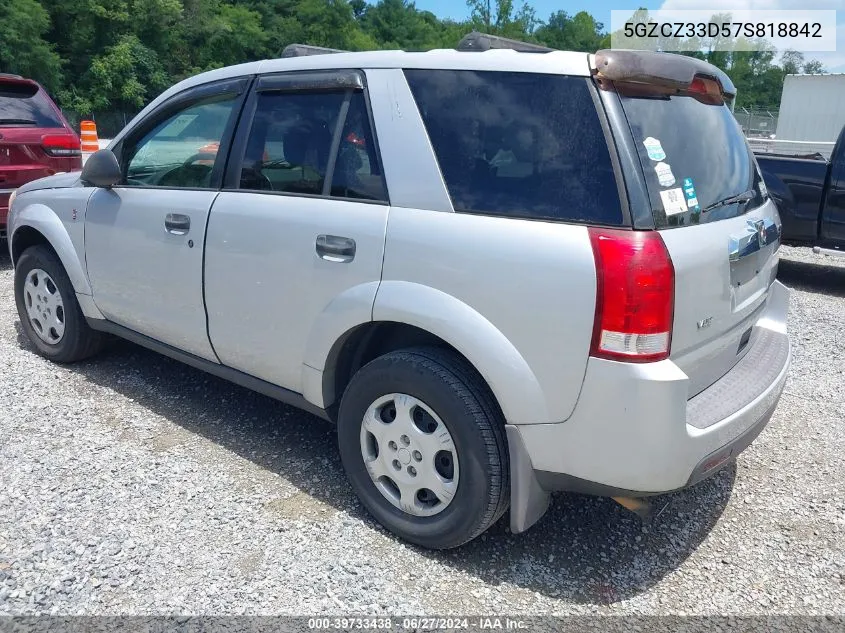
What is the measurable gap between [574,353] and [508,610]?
1001mm

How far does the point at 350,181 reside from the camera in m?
3.00

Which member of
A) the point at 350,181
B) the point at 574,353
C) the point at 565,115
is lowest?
the point at 574,353

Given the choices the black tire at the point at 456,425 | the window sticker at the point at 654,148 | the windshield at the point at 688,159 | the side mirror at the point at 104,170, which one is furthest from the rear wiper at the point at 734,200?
the side mirror at the point at 104,170

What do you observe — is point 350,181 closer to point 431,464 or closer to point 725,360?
point 431,464

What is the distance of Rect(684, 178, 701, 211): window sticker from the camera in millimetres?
2510

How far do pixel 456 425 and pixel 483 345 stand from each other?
33 centimetres

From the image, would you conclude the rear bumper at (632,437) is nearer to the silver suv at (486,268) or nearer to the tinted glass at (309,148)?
the silver suv at (486,268)

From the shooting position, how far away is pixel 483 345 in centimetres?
249

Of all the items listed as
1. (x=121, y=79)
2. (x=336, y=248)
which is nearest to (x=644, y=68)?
(x=336, y=248)

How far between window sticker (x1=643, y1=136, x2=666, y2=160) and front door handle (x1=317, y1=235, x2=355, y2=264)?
1178 mm

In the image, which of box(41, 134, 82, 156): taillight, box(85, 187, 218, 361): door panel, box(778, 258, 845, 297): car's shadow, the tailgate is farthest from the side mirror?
box(778, 258, 845, 297): car's shadow

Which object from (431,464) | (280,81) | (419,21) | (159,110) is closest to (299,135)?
(280,81)

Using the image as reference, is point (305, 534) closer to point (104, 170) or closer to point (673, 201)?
point (673, 201)

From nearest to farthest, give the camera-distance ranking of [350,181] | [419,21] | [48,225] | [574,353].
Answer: [574,353]
[350,181]
[48,225]
[419,21]
